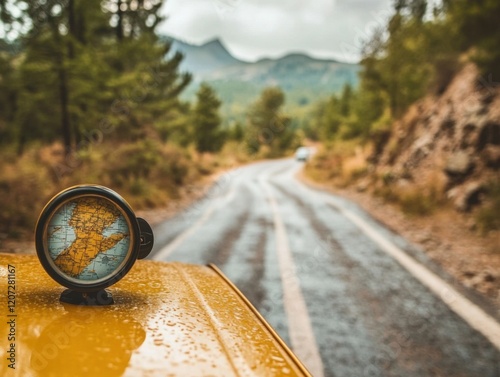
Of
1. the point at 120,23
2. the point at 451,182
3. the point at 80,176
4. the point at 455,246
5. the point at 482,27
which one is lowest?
the point at 455,246

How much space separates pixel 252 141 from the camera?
49.9 metres

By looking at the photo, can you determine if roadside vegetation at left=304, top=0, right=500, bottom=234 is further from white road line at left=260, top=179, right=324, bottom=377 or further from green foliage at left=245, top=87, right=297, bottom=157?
green foliage at left=245, top=87, right=297, bottom=157

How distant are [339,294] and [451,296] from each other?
1.42m

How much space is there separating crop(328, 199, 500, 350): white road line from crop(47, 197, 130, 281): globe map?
372 centimetres

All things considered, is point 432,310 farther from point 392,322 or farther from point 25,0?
point 25,0

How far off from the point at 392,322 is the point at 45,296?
3577 millimetres

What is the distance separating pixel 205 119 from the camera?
33.5 m

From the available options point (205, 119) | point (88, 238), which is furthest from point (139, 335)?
point (205, 119)

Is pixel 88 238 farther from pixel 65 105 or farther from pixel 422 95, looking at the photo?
pixel 422 95

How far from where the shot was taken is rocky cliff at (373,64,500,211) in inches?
364

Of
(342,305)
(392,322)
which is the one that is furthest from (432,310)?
(342,305)

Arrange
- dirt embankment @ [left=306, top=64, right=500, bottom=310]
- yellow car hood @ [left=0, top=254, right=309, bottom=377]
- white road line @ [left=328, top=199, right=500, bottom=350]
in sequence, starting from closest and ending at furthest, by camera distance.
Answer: yellow car hood @ [left=0, top=254, right=309, bottom=377] → white road line @ [left=328, top=199, right=500, bottom=350] → dirt embankment @ [left=306, top=64, right=500, bottom=310]

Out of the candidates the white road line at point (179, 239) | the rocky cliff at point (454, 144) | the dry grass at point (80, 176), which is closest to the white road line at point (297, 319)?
the white road line at point (179, 239)

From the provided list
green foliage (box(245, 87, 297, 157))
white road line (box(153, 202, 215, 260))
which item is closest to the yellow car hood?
white road line (box(153, 202, 215, 260))
